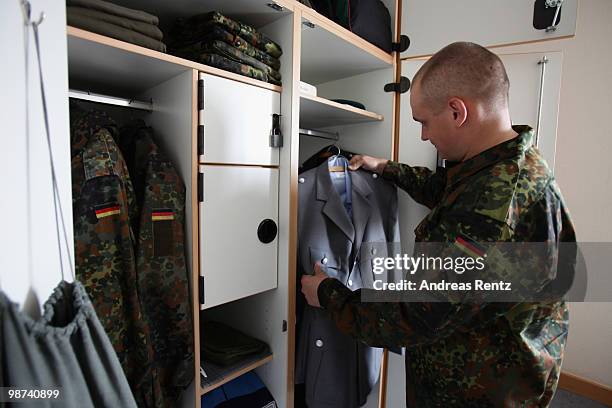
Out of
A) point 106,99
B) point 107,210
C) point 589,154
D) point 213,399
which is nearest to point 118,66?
point 106,99

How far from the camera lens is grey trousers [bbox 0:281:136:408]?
0.46 m

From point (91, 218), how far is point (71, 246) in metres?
0.26

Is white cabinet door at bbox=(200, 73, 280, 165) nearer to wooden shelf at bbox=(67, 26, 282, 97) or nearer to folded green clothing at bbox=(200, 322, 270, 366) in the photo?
wooden shelf at bbox=(67, 26, 282, 97)

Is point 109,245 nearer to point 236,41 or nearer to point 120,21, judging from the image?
point 120,21

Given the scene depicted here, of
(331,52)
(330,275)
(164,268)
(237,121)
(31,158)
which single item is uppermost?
(331,52)

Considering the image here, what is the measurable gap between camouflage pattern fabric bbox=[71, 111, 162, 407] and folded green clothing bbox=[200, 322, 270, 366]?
27 centimetres

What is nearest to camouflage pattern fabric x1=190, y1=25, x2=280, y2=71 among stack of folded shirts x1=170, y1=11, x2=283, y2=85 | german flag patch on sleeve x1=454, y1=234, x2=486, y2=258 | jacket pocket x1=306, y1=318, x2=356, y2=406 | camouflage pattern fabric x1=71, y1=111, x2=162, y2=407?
stack of folded shirts x1=170, y1=11, x2=283, y2=85

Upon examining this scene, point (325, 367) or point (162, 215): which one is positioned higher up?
point (162, 215)

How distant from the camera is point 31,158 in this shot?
52 centimetres

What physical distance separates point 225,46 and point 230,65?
0.05 meters

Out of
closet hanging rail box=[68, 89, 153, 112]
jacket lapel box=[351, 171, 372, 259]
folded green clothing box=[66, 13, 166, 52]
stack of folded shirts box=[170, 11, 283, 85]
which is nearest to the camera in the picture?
folded green clothing box=[66, 13, 166, 52]

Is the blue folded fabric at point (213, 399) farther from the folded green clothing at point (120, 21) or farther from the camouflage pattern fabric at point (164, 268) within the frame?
the folded green clothing at point (120, 21)

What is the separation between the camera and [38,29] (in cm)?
53

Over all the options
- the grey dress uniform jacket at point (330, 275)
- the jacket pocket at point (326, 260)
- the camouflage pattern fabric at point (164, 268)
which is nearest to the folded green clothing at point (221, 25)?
the camouflage pattern fabric at point (164, 268)
